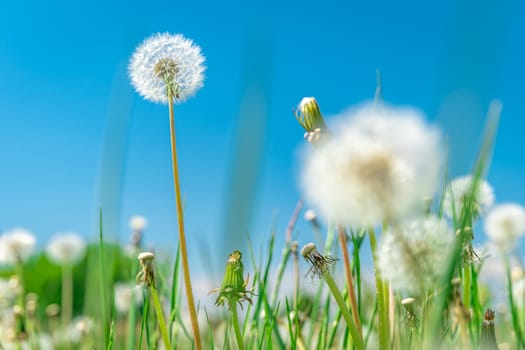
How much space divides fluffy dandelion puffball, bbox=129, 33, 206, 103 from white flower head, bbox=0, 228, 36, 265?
1.87 metres

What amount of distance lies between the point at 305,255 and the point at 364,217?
482 mm

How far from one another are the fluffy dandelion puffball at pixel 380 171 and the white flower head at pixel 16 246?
8.49ft

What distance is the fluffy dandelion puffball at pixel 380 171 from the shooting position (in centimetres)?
70

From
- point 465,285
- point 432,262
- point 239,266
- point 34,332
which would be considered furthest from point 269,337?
point 34,332

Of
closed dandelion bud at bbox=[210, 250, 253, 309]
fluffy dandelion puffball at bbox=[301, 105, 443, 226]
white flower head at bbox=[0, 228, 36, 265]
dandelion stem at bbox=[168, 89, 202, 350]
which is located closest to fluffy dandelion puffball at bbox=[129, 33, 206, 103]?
dandelion stem at bbox=[168, 89, 202, 350]

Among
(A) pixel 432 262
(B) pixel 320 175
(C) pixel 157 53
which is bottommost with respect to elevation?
(A) pixel 432 262

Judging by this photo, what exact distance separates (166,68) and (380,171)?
83cm

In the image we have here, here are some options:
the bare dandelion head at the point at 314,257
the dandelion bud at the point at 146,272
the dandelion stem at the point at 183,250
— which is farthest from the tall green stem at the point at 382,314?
the dandelion bud at the point at 146,272

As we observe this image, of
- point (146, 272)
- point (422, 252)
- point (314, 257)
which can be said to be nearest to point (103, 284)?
point (146, 272)

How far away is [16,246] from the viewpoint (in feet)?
10.4

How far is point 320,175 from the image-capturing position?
0.80 metres

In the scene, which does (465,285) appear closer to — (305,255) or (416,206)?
(305,255)

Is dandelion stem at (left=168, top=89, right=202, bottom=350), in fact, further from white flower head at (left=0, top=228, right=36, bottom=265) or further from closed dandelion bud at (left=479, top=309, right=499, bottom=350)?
white flower head at (left=0, top=228, right=36, bottom=265)

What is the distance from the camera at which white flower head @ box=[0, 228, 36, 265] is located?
10.2 feet
